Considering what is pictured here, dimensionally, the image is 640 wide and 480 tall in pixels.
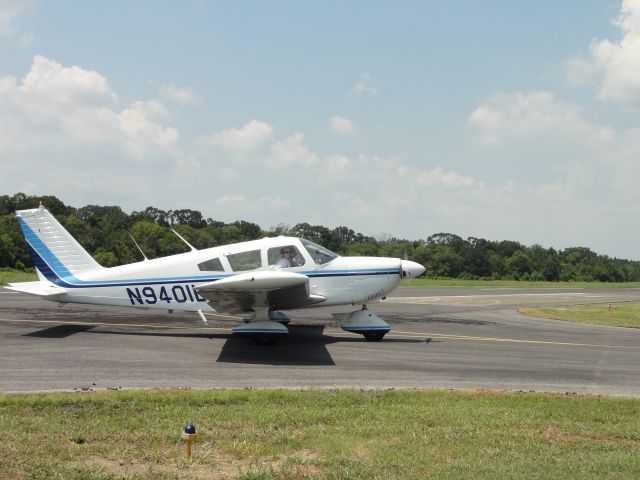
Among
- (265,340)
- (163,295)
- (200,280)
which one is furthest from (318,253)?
(163,295)

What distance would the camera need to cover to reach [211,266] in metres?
13.7

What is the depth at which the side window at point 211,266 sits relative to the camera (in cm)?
1362

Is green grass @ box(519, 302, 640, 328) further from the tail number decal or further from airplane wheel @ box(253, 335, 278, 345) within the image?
the tail number decal

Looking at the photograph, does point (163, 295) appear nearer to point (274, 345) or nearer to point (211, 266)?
point (211, 266)

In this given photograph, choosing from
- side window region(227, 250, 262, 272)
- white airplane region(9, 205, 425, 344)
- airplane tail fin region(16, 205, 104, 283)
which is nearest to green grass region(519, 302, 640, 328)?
white airplane region(9, 205, 425, 344)

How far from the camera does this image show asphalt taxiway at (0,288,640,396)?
9297 millimetres

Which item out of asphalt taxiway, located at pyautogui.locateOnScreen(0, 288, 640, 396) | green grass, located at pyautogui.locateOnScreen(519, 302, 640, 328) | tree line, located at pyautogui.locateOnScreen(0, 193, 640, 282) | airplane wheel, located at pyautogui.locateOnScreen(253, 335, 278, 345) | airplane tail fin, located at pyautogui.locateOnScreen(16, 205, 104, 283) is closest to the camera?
asphalt taxiway, located at pyautogui.locateOnScreen(0, 288, 640, 396)

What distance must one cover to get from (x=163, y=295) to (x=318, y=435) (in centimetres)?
863

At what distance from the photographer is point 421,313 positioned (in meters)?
21.9

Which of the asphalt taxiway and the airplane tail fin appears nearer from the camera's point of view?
the asphalt taxiway

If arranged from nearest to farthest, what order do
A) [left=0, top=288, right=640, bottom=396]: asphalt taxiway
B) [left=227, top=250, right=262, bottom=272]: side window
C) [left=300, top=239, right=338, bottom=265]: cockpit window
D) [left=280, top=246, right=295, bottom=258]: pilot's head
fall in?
1. [left=0, top=288, right=640, bottom=396]: asphalt taxiway
2. [left=227, top=250, right=262, bottom=272]: side window
3. [left=280, top=246, right=295, bottom=258]: pilot's head
4. [left=300, top=239, right=338, bottom=265]: cockpit window

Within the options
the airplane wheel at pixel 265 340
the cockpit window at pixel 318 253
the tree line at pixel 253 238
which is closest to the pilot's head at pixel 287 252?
the cockpit window at pixel 318 253

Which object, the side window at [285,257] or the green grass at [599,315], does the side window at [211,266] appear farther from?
the green grass at [599,315]

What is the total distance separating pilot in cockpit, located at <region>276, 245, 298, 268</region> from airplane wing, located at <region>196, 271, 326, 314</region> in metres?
0.89
